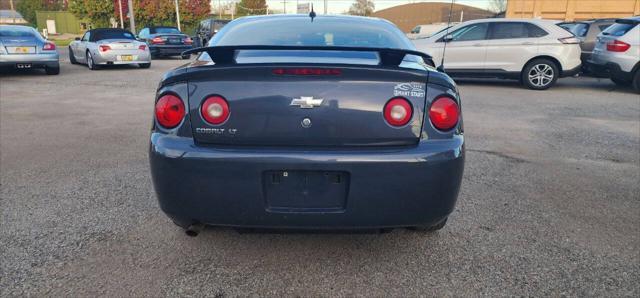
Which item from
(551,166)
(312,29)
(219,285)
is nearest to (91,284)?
(219,285)

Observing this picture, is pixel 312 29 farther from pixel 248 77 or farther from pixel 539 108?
pixel 539 108

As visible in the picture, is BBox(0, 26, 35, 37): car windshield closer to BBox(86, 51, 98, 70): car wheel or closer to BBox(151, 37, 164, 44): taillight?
BBox(86, 51, 98, 70): car wheel

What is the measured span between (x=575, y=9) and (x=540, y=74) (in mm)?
25251

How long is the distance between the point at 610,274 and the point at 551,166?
2.23m

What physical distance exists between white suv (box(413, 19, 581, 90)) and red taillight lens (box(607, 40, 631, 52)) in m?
0.65

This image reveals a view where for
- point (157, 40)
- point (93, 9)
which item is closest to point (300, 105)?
point (157, 40)

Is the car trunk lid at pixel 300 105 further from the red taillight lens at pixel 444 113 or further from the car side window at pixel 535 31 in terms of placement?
the car side window at pixel 535 31

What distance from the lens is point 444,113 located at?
91.7 inches

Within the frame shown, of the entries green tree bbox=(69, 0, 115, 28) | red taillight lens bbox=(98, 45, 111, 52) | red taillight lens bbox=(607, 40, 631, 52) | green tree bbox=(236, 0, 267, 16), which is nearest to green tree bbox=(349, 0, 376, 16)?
green tree bbox=(236, 0, 267, 16)

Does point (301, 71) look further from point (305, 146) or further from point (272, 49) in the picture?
point (305, 146)

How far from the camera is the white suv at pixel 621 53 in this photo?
9445mm

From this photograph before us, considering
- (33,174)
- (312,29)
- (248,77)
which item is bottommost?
(33,174)

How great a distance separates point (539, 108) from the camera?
794cm

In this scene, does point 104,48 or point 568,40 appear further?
point 104,48
